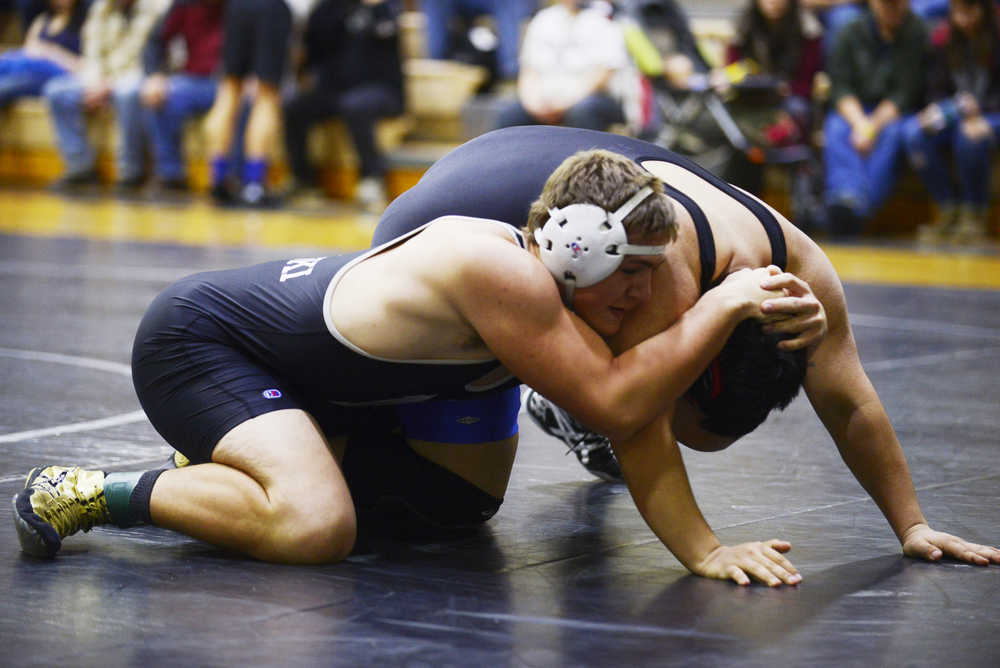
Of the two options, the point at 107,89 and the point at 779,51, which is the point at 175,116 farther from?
the point at 779,51

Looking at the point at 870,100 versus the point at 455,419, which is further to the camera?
the point at 870,100

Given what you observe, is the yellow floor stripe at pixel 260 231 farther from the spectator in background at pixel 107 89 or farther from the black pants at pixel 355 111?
the spectator in background at pixel 107 89

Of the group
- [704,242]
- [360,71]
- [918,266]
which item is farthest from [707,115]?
[704,242]

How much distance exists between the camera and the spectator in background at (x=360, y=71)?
965cm

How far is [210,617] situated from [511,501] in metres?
0.99

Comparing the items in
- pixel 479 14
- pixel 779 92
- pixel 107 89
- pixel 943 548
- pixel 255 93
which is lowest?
pixel 107 89

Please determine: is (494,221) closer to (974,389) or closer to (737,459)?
(737,459)

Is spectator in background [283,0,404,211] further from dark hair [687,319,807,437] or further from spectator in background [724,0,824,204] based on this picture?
dark hair [687,319,807,437]

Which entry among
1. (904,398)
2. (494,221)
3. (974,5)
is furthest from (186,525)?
(974,5)

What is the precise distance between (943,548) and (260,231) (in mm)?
6233

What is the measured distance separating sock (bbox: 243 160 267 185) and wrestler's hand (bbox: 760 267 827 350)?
777 centimetres

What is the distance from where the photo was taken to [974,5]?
7832 millimetres

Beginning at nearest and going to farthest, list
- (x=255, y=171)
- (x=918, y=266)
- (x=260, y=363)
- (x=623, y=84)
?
1. (x=260, y=363)
2. (x=918, y=266)
3. (x=623, y=84)
4. (x=255, y=171)

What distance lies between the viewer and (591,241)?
248cm
